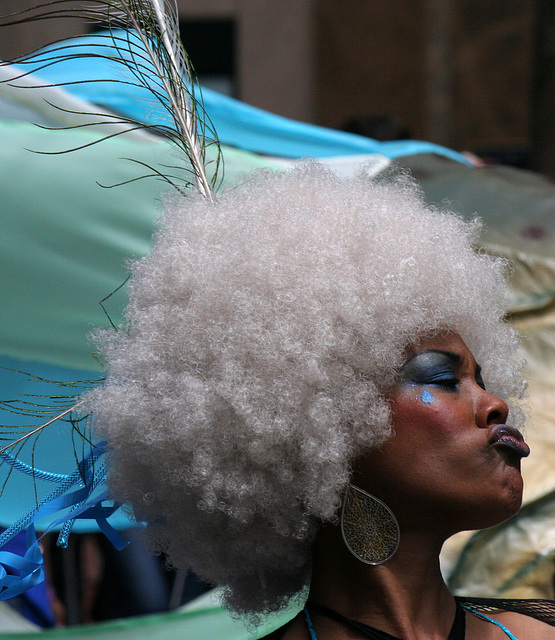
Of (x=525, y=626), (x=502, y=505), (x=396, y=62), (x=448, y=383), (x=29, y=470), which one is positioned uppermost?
(x=448, y=383)

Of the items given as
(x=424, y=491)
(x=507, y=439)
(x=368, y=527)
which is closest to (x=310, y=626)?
(x=368, y=527)

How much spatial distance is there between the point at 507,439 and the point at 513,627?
0.42 meters

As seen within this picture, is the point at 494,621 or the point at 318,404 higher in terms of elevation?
A: the point at 318,404

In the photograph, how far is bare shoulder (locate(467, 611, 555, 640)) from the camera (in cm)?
144

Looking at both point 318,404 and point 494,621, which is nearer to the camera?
point 318,404

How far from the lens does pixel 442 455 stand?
126 centimetres

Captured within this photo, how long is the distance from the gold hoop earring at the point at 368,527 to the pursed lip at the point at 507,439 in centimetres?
21

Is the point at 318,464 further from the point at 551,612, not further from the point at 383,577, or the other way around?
the point at 551,612

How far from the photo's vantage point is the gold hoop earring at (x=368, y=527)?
51.6 inches

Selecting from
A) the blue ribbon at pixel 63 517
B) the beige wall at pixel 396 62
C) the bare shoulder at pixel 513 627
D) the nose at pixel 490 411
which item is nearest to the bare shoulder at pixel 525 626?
the bare shoulder at pixel 513 627

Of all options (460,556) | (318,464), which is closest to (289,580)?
(318,464)

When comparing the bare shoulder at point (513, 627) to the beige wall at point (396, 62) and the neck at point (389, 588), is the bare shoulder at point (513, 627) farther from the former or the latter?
the beige wall at point (396, 62)

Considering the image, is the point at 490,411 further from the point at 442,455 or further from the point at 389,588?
the point at 389,588

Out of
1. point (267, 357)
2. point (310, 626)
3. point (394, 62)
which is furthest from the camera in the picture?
point (394, 62)
